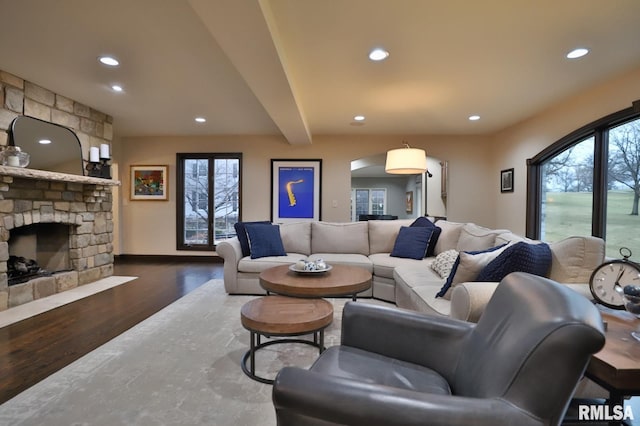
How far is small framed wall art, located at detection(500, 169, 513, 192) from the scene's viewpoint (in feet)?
16.6

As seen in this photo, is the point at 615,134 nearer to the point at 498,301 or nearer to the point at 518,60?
the point at 518,60

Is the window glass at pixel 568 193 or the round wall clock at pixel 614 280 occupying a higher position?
the window glass at pixel 568 193

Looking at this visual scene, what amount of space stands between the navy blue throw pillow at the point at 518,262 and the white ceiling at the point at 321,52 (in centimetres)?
157

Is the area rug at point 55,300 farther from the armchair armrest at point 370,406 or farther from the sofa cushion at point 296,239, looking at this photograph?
the armchair armrest at point 370,406

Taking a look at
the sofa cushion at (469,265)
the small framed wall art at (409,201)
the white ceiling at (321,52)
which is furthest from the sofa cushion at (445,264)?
the small framed wall art at (409,201)

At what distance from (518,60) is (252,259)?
3382 mm

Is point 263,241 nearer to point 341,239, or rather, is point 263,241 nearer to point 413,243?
point 341,239

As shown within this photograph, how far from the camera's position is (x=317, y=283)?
2484mm

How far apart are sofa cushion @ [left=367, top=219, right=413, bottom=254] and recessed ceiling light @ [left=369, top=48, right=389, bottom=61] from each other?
220 centimetres

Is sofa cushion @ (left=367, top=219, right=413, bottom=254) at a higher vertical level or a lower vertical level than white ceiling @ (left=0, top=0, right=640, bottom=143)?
lower

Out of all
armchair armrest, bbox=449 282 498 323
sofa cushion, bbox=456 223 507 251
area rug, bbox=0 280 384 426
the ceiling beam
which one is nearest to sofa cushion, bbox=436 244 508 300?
armchair armrest, bbox=449 282 498 323

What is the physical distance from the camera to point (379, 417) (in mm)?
803

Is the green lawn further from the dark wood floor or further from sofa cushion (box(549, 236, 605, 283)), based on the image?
the dark wood floor

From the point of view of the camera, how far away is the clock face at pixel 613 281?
59.3 inches
